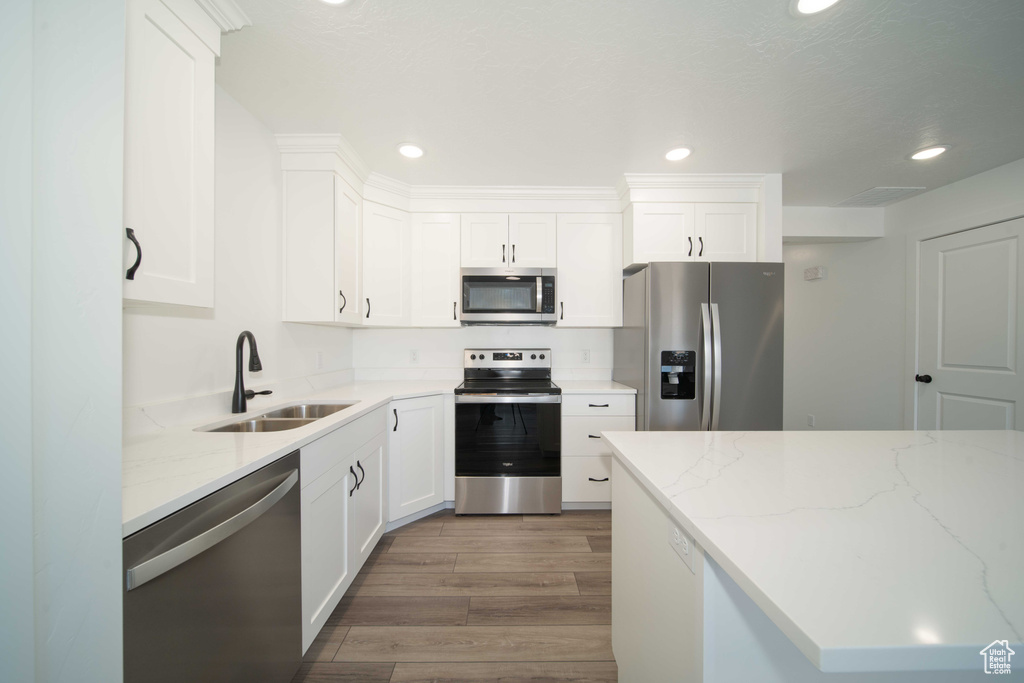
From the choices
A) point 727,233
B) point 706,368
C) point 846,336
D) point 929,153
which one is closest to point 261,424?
point 706,368

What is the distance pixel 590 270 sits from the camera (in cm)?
294

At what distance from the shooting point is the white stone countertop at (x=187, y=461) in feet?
2.60

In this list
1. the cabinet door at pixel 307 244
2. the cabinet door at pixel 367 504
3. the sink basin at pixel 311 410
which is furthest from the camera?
the cabinet door at pixel 307 244

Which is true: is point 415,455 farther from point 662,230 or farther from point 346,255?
point 662,230

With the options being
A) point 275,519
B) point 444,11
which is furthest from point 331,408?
point 444,11

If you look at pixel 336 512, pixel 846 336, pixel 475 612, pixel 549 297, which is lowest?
pixel 475 612

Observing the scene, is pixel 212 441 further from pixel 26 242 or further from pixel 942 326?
pixel 942 326

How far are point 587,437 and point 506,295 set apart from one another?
123 centimetres

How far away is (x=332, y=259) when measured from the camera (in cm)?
225

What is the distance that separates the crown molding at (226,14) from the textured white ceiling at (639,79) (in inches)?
1.8

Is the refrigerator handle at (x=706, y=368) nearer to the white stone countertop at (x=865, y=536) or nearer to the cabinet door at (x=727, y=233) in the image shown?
the cabinet door at (x=727, y=233)

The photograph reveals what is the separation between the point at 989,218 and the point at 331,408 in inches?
182

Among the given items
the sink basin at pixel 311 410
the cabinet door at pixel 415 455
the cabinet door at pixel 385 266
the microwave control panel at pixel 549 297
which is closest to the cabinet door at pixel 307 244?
the cabinet door at pixel 385 266

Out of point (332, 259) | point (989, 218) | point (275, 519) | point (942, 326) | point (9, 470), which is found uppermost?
point (989, 218)
